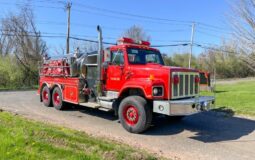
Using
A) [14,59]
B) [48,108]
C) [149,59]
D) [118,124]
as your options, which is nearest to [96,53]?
[149,59]

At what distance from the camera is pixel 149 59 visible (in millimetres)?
8703

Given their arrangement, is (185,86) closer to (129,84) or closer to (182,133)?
(182,133)

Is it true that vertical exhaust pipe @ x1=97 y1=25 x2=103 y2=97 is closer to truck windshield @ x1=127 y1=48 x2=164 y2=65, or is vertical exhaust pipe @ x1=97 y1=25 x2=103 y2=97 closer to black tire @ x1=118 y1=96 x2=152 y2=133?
truck windshield @ x1=127 y1=48 x2=164 y2=65

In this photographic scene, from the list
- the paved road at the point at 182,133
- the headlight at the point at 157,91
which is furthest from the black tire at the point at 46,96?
the headlight at the point at 157,91

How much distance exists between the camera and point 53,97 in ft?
36.4

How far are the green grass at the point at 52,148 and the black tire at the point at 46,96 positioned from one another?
505 centimetres

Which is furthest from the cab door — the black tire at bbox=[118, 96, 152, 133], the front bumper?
the front bumper

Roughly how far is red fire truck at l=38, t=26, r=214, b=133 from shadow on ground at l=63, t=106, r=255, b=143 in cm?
69

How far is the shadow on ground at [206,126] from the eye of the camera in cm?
711

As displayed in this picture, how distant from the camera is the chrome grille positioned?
7.14 meters

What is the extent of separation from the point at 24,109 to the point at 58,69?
81.7 inches

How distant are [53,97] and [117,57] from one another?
13.6ft

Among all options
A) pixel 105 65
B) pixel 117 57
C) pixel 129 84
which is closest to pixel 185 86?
pixel 129 84

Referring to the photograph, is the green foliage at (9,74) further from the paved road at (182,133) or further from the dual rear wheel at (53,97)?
the paved road at (182,133)
